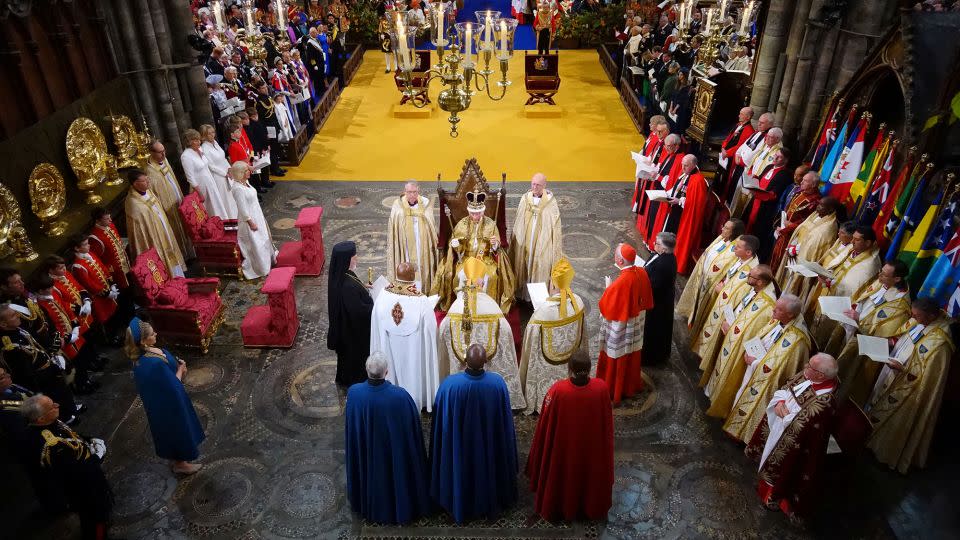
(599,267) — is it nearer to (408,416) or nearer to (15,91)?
(408,416)

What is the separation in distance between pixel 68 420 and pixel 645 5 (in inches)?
720

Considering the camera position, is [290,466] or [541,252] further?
[541,252]

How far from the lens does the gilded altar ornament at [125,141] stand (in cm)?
983

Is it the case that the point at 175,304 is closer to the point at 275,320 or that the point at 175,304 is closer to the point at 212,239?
the point at 275,320

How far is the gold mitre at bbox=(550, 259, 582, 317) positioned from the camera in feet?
20.2

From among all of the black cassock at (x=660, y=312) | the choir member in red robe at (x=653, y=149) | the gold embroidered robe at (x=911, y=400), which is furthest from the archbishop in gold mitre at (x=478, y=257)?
the gold embroidered robe at (x=911, y=400)

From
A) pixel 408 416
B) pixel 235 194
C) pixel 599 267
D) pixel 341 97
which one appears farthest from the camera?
pixel 341 97

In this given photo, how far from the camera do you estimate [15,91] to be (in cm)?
809

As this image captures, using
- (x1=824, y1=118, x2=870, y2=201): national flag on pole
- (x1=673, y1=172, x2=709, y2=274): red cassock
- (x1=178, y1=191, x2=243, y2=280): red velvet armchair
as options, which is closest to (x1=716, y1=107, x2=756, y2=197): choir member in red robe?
(x1=673, y1=172, x2=709, y2=274): red cassock

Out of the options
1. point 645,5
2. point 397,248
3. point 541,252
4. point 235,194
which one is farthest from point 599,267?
point 645,5

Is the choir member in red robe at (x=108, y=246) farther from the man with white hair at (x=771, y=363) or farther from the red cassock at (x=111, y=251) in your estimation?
the man with white hair at (x=771, y=363)

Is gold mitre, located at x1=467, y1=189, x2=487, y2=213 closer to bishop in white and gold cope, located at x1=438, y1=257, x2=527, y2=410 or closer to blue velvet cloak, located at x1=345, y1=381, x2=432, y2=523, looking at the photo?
bishop in white and gold cope, located at x1=438, y1=257, x2=527, y2=410

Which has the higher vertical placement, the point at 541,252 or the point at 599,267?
the point at 541,252

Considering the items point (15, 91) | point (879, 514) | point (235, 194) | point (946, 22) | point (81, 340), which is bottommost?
point (879, 514)
